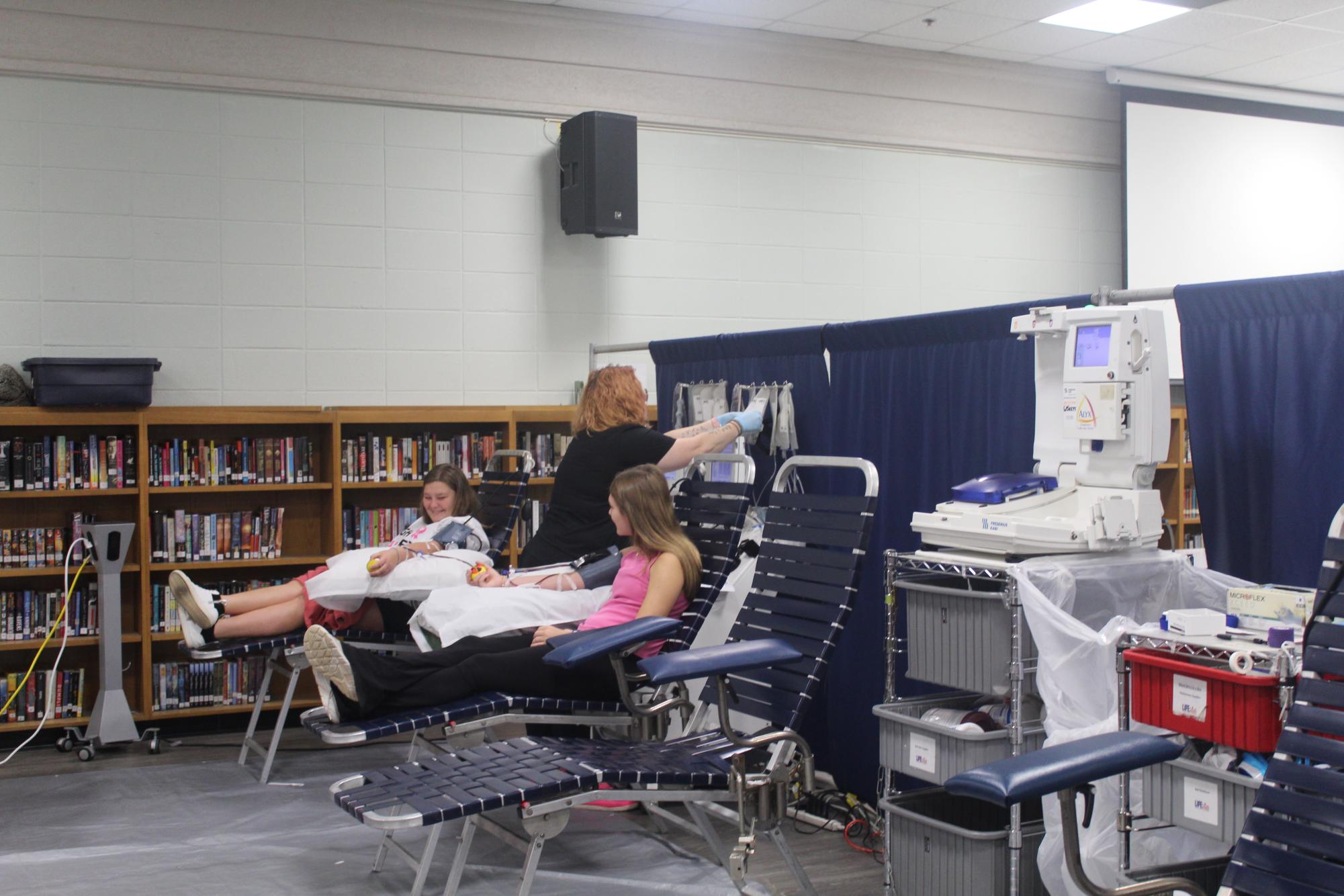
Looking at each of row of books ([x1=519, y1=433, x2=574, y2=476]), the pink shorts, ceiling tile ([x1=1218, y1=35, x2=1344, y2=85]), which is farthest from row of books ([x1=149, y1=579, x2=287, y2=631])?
ceiling tile ([x1=1218, y1=35, x2=1344, y2=85])

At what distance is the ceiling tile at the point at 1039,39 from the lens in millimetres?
6785

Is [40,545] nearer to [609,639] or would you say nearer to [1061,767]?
[609,639]

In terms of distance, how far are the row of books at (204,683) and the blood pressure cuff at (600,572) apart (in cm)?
180

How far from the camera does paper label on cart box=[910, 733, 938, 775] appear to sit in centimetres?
313

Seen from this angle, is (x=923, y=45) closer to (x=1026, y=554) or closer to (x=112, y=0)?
(x=112, y=0)

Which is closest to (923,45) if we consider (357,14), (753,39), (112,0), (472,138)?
(753,39)

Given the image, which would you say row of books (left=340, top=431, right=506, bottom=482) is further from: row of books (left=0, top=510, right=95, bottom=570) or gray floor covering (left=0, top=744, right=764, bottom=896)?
gray floor covering (left=0, top=744, right=764, bottom=896)

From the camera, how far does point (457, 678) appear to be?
356 cm

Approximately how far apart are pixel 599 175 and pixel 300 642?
264 cm

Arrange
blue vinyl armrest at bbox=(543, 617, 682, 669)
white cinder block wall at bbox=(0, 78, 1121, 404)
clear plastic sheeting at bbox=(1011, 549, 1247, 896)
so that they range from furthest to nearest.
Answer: white cinder block wall at bbox=(0, 78, 1121, 404) < blue vinyl armrest at bbox=(543, 617, 682, 669) < clear plastic sheeting at bbox=(1011, 549, 1247, 896)

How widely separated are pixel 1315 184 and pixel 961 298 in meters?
2.47

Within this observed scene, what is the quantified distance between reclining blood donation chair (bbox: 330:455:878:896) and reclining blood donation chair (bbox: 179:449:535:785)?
49.4 inches

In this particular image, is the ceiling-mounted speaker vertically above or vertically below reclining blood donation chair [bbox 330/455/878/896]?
above

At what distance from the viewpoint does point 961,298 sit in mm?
7438
